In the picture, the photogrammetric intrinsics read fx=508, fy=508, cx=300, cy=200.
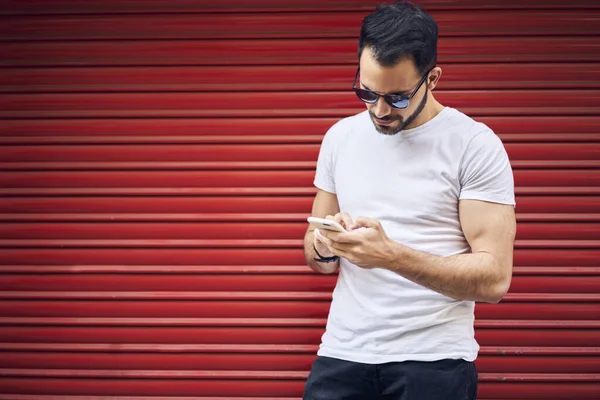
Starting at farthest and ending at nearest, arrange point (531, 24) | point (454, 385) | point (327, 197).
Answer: point (531, 24), point (327, 197), point (454, 385)

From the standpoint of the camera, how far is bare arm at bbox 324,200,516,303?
2.14 metres

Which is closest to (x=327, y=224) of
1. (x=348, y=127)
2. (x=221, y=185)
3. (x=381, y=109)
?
(x=381, y=109)

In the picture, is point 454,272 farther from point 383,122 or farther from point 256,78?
point 256,78

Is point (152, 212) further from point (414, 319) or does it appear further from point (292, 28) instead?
point (414, 319)

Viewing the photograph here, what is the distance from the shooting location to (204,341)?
11.8 ft

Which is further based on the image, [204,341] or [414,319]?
[204,341]

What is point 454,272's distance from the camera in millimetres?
2209

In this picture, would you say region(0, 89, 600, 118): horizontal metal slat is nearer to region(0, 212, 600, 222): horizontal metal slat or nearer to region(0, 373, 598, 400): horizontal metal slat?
region(0, 212, 600, 222): horizontal metal slat

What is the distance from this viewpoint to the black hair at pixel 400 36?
7.16 ft

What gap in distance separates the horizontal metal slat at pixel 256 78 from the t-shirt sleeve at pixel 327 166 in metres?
0.99

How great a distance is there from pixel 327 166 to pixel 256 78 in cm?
121

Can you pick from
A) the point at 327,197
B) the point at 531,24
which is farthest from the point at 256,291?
the point at 531,24

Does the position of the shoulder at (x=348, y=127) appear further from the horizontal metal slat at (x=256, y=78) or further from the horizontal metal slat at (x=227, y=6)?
the horizontal metal slat at (x=227, y=6)

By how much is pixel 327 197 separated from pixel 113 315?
1.93m
